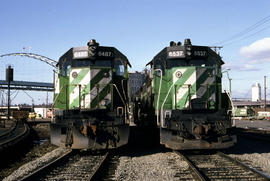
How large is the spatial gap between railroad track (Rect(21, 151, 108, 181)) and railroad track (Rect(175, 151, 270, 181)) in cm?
206

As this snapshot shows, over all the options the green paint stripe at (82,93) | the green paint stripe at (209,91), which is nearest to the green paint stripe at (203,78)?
the green paint stripe at (209,91)

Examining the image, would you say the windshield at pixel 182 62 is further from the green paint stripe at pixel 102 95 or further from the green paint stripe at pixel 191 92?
the green paint stripe at pixel 102 95

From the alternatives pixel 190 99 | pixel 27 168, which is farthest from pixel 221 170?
pixel 27 168

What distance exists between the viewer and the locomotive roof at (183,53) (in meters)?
9.34

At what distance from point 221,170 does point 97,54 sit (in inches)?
207

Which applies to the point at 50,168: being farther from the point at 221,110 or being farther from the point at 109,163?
the point at 221,110

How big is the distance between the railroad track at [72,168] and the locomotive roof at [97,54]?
313 cm

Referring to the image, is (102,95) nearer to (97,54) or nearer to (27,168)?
(97,54)

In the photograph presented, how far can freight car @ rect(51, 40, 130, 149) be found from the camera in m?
8.16

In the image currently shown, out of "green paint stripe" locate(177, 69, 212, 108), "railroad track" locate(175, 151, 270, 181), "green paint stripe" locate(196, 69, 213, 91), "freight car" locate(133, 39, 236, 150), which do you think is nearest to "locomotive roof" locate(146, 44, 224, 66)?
"freight car" locate(133, 39, 236, 150)

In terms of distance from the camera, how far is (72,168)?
696 centimetres

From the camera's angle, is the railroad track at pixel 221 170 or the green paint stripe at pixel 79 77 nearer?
the railroad track at pixel 221 170

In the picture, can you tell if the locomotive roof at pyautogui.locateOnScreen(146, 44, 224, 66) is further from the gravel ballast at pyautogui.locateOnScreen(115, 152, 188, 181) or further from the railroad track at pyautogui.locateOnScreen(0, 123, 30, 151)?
the railroad track at pyautogui.locateOnScreen(0, 123, 30, 151)

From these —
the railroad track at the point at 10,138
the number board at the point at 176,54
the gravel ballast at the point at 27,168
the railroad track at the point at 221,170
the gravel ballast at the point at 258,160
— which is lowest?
the gravel ballast at the point at 27,168
